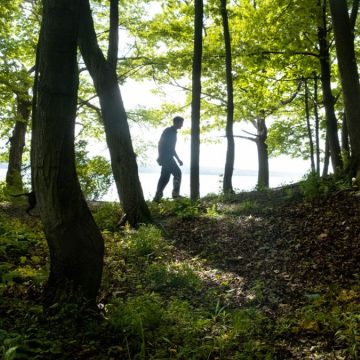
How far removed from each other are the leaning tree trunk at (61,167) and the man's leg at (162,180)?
6475mm

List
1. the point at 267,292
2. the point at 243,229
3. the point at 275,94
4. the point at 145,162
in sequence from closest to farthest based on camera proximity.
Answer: the point at 267,292
the point at 243,229
the point at 275,94
the point at 145,162

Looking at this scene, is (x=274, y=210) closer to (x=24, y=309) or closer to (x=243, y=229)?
(x=243, y=229)

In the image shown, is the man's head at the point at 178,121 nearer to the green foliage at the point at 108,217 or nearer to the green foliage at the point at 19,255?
the green foliage at the point at 108,217

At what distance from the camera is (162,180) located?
10805 mm

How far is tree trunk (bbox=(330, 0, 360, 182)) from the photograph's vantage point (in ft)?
25.3

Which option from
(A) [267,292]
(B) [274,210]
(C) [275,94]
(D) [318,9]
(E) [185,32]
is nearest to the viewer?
(A) [267,292]

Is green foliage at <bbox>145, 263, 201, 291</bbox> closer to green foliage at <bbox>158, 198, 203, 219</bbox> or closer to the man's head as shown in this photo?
green foliage at <bbox>158, 198, 203, 219</bbox>

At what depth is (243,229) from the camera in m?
7.45

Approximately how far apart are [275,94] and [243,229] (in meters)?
14.0

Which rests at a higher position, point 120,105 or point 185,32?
point 185,32

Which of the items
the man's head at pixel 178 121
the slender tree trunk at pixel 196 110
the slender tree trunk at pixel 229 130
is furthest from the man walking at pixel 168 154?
the slender tree trunk at pixel 229 130

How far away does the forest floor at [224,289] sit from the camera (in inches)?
138

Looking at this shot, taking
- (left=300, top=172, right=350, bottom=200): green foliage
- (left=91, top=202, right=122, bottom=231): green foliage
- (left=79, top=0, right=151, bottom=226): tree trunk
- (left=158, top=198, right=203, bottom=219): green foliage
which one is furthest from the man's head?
(left=300, top=172, right=350, bottom=200): green foliage

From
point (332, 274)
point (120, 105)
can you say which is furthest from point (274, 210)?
point (120, 105)
